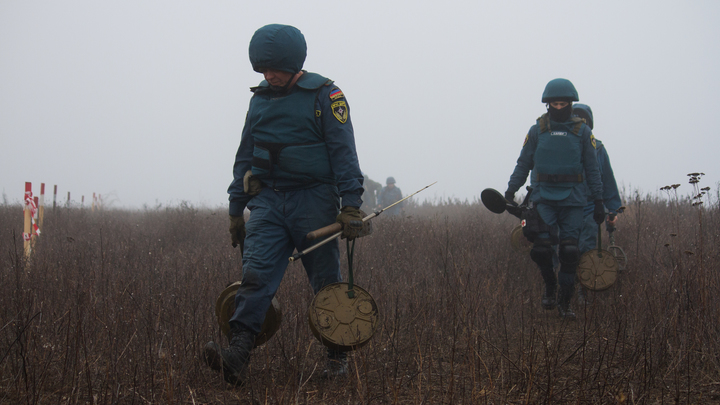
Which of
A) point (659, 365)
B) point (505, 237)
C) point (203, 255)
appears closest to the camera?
point (659, 365)

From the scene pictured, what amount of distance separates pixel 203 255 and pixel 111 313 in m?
3.15

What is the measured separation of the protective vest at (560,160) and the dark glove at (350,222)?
309cm

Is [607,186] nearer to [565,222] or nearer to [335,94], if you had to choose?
[565,222]

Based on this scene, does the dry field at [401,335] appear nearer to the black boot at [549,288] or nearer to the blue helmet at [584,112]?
the black boot at [549,288]

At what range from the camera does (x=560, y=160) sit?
5.47 metres

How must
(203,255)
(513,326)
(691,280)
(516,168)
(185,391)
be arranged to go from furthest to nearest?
1. (203,255)
2. (516,168)
3. (513,326)
4. (691,280)
5. (185,391)

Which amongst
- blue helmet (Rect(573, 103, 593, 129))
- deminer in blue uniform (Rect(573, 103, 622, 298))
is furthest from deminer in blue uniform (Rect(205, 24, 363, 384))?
blue helmet (Rect(573, 103, 593, 129))

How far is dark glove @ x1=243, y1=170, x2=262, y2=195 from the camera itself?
321 centimetres

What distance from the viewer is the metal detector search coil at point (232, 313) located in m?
3.11

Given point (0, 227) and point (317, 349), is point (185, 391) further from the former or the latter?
point (0, 227)

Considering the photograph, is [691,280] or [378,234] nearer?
[691,280]

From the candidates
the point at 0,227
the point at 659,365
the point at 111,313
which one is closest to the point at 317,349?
the point at 111,313

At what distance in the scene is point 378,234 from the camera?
8.80 m

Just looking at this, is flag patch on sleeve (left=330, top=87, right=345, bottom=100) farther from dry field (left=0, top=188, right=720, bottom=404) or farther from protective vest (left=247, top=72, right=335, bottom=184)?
dry field (left=0, top=188, right=720, bottom=404)
